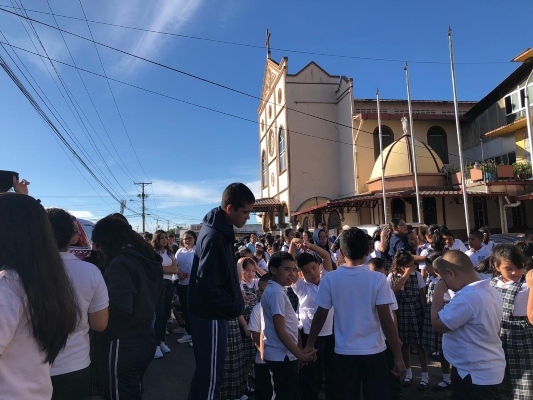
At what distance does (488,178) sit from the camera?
2052 centimetres

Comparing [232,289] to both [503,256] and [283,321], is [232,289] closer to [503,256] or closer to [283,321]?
[283,321]

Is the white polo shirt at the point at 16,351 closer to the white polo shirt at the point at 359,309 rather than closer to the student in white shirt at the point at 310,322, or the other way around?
the white polo shirt at the point at 359,309

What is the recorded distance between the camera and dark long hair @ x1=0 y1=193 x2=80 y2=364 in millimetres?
1751

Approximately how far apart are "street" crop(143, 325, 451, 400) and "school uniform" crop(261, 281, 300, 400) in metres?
1.94

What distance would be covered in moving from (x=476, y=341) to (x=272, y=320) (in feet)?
5.30

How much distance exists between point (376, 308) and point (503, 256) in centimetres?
158

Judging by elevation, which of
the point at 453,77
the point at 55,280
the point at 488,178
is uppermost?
the point at 453,77

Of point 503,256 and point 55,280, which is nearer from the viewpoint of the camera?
point 55,280

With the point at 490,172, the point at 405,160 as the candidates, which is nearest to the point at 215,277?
the point at 490,172

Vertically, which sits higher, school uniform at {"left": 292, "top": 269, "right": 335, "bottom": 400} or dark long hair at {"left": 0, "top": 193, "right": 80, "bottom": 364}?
dark long hair at {"left": 0, "top": 193, "right": 80, "bottom": 364}

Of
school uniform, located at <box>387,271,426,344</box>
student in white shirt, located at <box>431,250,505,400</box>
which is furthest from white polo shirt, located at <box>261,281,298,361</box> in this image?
school uniform, located at <box>387,271,426,344</box>

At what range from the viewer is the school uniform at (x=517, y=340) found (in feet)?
12.4

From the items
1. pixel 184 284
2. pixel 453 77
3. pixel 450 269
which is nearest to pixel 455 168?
pixel 453 77

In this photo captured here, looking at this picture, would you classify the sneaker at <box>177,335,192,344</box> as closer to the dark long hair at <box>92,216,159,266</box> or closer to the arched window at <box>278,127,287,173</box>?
the dark long hair at <box>92,216,159,266</box>
